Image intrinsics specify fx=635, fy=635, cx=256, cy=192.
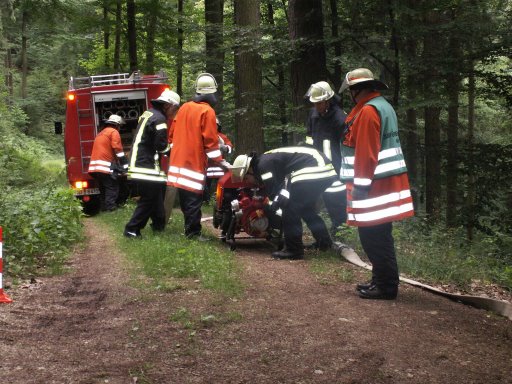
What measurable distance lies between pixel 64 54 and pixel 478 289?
3383cm

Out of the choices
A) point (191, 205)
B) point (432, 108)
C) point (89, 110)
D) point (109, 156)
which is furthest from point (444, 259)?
point (89, 110)

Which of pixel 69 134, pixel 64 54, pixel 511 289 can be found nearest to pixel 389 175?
pixel 511 289

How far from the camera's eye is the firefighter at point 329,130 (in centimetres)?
799

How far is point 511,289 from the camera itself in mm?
7289

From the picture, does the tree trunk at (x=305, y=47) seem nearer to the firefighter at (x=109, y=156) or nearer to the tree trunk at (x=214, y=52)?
the firefighter at (x=109, y=156)

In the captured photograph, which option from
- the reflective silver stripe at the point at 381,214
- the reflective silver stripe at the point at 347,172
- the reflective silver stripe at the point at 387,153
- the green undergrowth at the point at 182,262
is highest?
the reflective silver stripe at the point at 387,153

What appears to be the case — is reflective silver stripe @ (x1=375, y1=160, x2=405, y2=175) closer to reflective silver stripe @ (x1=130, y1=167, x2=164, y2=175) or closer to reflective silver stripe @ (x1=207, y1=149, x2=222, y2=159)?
reflective silver stripe @ (x1=207, y1=149, x2=222, y2=159)

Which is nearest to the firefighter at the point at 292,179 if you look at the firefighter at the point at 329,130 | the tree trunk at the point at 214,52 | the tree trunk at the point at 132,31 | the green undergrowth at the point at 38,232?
the firefighter at the point at 329,130

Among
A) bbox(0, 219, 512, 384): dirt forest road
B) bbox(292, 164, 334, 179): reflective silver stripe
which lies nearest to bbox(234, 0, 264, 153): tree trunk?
bbox(292, 164, 334, 179): reflective silver stripe

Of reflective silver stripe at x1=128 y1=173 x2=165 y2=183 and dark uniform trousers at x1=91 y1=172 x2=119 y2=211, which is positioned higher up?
reflective silver stripe at x1=128 y1=173 x2=165 y2=183

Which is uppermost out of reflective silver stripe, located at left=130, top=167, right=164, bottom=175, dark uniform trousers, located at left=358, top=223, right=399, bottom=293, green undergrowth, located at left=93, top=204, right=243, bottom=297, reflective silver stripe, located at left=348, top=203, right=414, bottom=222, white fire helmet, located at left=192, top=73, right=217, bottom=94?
white fire helmet, located at left=192, top=73, right=217, bottom=94

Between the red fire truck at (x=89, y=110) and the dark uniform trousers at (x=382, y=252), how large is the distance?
30.4 ft

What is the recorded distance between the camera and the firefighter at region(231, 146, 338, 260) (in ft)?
25.9

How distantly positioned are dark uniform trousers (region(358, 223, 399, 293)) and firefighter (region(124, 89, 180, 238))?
13.4ft
